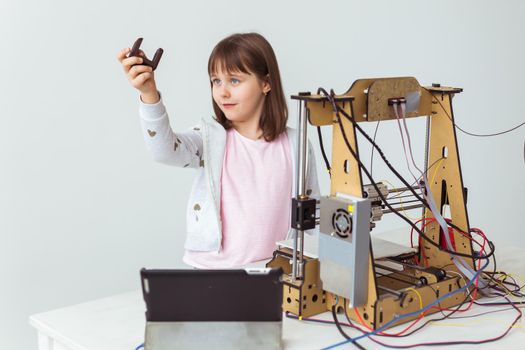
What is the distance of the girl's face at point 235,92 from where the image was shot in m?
2.10

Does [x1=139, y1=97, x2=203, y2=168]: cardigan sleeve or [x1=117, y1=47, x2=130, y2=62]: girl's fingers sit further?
[x1=139, y1=97, x2=203, y2=168]: cardigan sleeve

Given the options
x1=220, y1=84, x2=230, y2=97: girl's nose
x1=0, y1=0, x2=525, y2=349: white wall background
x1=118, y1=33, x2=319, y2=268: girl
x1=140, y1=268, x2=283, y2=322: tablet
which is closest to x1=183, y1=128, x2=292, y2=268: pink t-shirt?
x1=118, y1=33, x2=319, y2=268: girl

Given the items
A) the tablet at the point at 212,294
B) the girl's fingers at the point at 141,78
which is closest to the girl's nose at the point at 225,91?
the girl's fingers at the point at 141,78

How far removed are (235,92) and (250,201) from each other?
0.31 metres

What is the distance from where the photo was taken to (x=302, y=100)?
1635mm

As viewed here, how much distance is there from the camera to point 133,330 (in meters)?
1.58

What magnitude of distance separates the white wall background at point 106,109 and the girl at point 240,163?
34.3 inches

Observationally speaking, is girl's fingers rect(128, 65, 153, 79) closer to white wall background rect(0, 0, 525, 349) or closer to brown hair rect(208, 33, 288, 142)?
brown hair rect(208, 33, 288, 142)

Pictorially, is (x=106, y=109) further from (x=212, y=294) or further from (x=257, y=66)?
(x=212, y=294)

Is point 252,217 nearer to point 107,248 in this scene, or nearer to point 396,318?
point 396,318

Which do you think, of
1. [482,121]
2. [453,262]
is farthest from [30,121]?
[482,121]

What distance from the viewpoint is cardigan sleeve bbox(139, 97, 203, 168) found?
1879 mm

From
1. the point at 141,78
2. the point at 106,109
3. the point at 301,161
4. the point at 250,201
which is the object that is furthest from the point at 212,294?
the point at 106,109

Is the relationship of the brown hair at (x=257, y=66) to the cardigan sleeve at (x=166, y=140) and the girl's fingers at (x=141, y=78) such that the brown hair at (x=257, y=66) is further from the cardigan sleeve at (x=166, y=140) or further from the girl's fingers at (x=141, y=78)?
the girl's fingers at (x=141, y=78)
